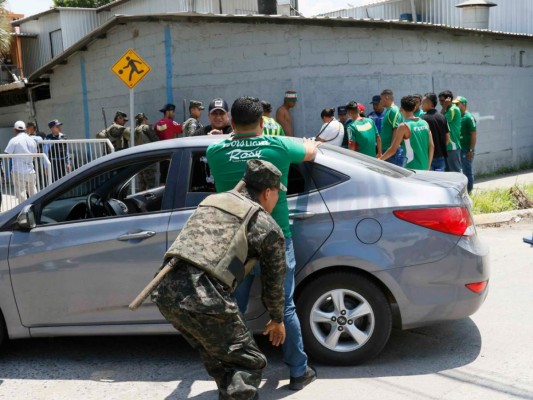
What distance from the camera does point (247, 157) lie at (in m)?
3.92

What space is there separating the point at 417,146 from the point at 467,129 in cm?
375

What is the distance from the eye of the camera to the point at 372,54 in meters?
12.3

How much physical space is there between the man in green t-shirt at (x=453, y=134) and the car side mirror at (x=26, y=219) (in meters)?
7.13

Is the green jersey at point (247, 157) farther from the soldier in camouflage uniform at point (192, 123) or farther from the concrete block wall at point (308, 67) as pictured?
the concrete block wall at point (308, 67)

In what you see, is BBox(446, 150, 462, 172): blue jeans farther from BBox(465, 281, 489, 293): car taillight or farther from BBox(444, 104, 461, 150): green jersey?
BBox(465, 281, 489, 293): car taillight

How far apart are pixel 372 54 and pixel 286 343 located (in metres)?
9.30

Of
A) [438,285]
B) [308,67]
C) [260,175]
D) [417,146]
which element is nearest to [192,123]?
[308,67]

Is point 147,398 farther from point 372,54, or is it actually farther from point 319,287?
point 372,54

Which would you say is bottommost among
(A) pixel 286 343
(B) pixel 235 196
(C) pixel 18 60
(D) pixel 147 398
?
(D) pixel 147 398

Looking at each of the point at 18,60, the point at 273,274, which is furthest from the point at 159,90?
the point at 18,60

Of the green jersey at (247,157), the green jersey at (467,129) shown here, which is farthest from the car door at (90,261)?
the green jersey at (467,129)

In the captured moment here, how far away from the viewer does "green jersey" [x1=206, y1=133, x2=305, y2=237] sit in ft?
12.9

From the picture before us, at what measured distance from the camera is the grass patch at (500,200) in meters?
9.64

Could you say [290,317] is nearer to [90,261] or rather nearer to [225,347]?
[225,347]
